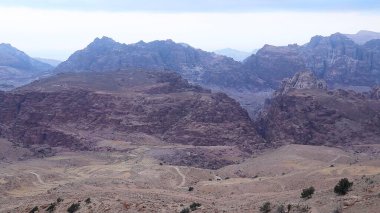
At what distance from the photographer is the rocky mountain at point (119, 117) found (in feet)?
414

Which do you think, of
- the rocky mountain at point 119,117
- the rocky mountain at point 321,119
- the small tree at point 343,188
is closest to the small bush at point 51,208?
the small tree at point 343,188

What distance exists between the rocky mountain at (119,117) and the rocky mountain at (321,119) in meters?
6.31

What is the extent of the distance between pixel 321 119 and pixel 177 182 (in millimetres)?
64280

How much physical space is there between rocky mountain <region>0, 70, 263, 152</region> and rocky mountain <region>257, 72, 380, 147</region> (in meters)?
6.31

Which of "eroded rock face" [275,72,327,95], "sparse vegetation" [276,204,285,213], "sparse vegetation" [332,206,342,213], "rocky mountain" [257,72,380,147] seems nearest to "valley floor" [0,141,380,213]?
"sparse vegetation" [332,206,342,213]

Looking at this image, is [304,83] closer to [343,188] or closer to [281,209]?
[343,188]

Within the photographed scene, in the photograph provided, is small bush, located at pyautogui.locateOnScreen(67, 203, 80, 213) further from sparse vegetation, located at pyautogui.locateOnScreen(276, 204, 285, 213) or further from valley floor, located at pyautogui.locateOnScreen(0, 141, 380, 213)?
sparse vegetation, located at pyautogui.locateOnScreen(276, 204, 285, 213)

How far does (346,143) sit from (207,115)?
32.1m

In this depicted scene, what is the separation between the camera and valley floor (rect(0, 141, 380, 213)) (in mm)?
41375

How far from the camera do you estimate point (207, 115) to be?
433 ft

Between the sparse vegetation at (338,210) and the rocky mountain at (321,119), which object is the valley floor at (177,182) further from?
the rocky mountain at (321,119)

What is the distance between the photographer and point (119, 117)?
134 meters

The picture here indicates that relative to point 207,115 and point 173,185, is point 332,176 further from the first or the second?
point 207,115

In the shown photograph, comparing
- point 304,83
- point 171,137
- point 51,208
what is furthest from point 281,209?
point 304,83
